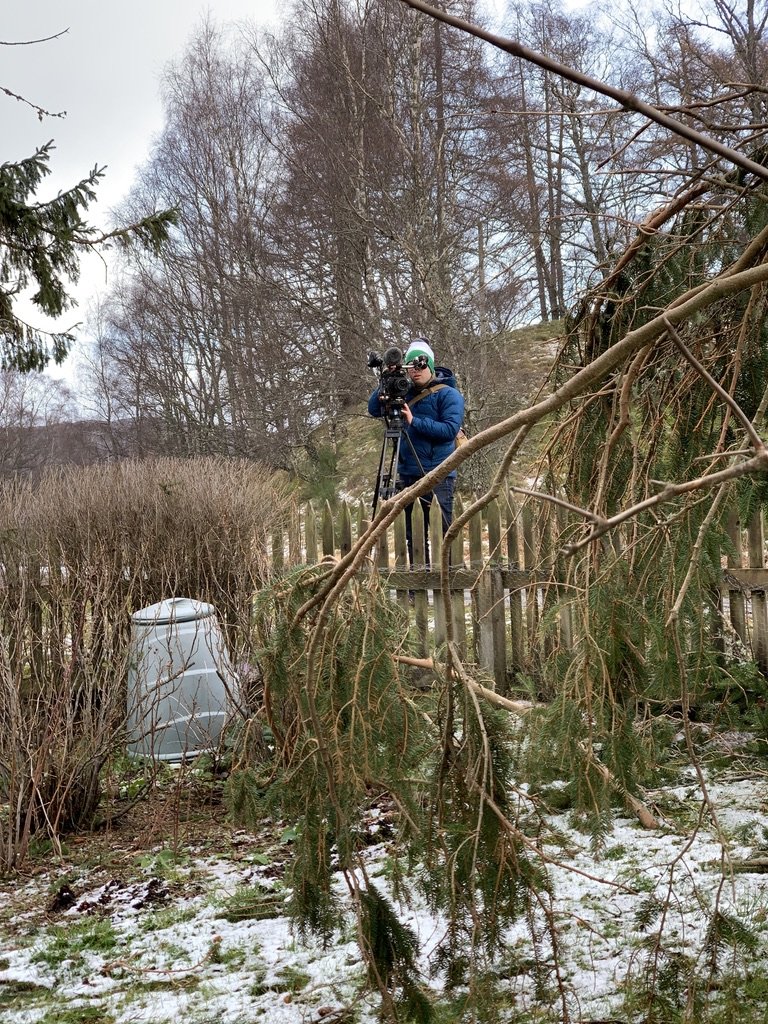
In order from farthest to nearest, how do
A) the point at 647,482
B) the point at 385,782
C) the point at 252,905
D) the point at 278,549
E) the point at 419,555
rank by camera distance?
the point at 278,549 < the point at 419,555 < the point at 252,905 < the point at 647,482 < the point at 385,782

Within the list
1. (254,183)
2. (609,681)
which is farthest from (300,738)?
(254,183)

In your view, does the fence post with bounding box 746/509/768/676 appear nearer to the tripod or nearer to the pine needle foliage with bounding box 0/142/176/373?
the tripod

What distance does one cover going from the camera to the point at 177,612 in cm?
471

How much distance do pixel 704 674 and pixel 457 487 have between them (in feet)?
27.2

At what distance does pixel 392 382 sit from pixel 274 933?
3.62 m

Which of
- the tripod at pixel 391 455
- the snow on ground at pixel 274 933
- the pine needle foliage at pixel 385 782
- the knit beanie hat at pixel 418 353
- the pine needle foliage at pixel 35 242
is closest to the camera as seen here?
the pine needle foliage at pixel 385 782

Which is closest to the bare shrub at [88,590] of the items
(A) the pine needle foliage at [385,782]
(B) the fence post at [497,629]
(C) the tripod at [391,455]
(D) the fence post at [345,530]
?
(D) the fence post at [345,530]

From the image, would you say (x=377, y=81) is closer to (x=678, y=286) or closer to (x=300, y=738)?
(x=678, y=286)

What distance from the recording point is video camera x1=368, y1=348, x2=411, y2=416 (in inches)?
224

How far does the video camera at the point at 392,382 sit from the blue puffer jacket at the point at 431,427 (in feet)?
0.43

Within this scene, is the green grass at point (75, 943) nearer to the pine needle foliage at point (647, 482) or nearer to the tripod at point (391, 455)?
the pine needle foliage at point (647, 482)

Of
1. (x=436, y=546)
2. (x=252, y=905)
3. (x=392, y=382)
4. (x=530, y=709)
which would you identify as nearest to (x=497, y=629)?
(x=436, y=546)

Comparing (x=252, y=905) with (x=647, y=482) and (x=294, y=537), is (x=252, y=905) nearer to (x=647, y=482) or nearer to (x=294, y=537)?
(x=647, y=482)

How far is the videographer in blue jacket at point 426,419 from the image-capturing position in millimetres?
5816
